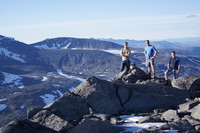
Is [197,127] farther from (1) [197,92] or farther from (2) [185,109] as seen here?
(1) [197,92]

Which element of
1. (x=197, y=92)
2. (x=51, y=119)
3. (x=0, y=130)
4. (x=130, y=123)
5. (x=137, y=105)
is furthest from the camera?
(x=197, y=92)

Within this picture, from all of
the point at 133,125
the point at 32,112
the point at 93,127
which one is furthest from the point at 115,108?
the point at 93,127

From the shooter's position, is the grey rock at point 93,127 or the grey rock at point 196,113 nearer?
the grey rock at point 93,127

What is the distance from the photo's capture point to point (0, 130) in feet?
34.4

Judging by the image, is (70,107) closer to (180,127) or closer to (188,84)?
(180,127)

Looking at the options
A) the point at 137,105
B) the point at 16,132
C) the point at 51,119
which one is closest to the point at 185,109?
the point at 137,105

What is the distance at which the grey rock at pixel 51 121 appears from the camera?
516 inches

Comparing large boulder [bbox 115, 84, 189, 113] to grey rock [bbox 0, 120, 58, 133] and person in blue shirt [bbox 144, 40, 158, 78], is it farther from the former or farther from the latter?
grey rock [bbox 0, 120, 58, 133]

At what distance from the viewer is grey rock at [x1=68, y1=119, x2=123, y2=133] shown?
1304 centimetres

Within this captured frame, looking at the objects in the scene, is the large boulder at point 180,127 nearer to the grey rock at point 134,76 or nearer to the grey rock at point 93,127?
the grey rock at point 93,127

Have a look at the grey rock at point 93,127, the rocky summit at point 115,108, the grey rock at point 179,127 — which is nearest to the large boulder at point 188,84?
the rocky summit at point 115,108

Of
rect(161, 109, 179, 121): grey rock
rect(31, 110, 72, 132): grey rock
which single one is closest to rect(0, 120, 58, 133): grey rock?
rect(31, 110, 72, 132): grey rock

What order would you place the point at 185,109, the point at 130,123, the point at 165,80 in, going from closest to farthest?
1. the point at 130,123
2. the point at 185,109
3. the point at 165,80

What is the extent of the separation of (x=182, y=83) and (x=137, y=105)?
18.9 ft
